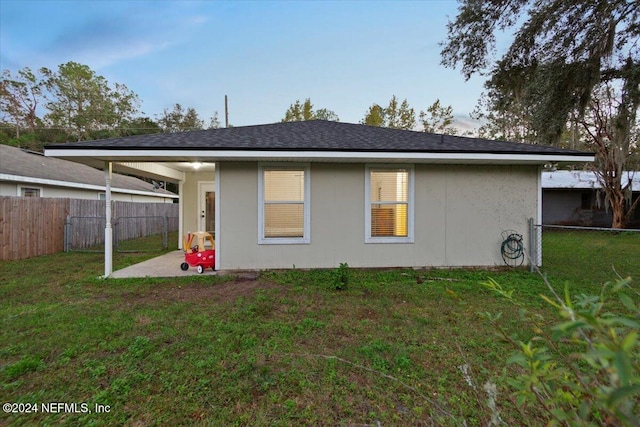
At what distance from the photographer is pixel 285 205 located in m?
6.14

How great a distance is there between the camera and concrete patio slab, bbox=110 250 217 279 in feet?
19.4

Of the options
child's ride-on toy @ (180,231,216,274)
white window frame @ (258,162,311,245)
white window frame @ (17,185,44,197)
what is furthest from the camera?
white window frame @ (17,185,44,197)

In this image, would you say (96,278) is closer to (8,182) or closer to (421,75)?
(8,182)

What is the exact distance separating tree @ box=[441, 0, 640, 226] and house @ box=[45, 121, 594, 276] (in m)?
3.44

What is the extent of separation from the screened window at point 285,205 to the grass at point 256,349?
1.09 m

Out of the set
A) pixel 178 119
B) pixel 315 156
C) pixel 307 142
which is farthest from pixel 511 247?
pixel 178 119

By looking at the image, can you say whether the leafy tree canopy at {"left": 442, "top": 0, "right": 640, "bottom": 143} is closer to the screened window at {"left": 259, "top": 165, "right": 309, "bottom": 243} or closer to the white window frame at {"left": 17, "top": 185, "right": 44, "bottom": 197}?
the screened window at {"left": 259, "top": 165, "right": 309, "bottom": 243}

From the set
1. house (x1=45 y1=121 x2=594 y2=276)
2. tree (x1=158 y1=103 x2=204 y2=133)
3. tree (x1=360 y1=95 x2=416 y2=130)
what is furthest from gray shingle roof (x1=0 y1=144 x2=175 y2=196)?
tree (x1=360 y1=95 x2=416 y2=130)

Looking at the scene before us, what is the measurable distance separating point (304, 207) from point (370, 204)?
4.60 feet

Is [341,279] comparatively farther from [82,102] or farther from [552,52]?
[82,102]

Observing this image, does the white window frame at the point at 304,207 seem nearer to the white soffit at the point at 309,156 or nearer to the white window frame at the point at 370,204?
the white soffit at the point at 309,156

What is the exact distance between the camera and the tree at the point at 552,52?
302 inches

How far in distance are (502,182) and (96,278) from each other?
28.1ft

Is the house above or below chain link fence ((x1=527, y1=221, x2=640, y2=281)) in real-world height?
above
